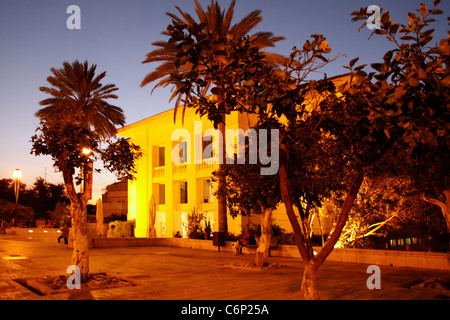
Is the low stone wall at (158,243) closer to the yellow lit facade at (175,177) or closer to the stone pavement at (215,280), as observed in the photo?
the yellow lit facade at (175,177)

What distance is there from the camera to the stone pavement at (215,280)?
8359 millimetres

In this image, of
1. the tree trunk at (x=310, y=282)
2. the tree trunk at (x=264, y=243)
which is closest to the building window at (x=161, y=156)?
the tree trunk at (x=264, y=243)

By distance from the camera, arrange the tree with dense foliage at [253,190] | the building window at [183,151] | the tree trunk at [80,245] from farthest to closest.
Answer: the building window at [183,151]
the tree with dense foliage at [253,190]
the tree trunk at [80,245]

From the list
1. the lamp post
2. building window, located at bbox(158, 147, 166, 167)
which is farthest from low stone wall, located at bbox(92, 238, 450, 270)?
building window, located at bbox(158, 147, 166, 167)

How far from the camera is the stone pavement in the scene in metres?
8.36

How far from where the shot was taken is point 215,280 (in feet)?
34.6

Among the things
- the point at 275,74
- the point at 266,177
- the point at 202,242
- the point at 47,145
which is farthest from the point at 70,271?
the point at 202,242

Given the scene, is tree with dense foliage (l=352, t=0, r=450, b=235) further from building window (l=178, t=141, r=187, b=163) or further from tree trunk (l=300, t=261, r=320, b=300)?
building window (l=178, t=141, r=187, b=163)

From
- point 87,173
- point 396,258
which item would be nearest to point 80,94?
point 87,173

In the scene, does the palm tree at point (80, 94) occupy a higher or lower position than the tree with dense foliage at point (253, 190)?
higher

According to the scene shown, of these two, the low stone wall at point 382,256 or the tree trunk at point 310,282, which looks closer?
the tree trunk at point 310,282

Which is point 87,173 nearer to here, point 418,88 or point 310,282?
point 310,282
